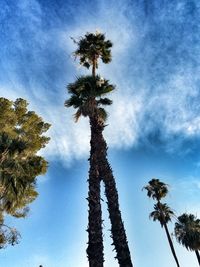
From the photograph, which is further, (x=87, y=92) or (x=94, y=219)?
(x=87, y=92)

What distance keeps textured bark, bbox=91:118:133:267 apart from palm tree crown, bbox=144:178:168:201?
23700mm

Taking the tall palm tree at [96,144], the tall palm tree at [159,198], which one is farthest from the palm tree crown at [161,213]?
the tall palm tree at [96,144]

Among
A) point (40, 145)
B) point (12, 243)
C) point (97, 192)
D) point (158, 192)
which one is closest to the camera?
point (97, 192)

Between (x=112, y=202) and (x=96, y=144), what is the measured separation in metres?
3.83

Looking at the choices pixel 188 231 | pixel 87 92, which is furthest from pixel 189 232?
pixel 87 92

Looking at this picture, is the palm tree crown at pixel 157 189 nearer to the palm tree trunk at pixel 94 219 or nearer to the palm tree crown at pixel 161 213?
the palm tree crown at pixel 161 213

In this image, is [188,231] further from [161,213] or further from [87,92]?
[87,92]

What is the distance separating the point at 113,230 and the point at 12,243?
11876mm

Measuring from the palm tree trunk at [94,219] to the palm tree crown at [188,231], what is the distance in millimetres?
28457

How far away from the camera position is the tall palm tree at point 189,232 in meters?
41.0

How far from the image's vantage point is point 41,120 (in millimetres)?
30203

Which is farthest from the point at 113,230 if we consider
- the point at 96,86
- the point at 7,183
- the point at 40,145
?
the point at 40,145

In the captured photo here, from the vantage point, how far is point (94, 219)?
15547 mm

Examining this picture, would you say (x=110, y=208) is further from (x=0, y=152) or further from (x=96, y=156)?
(x=0, y=152)
